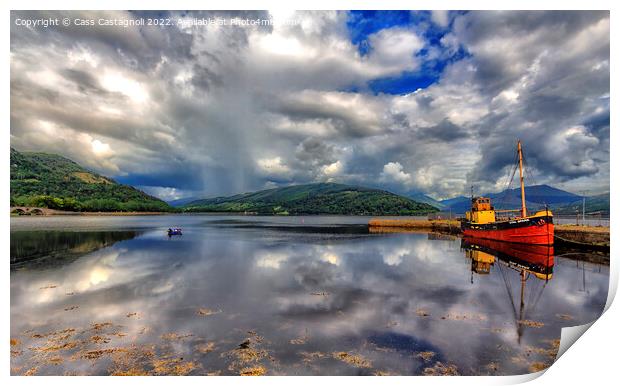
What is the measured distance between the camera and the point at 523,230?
32906mm

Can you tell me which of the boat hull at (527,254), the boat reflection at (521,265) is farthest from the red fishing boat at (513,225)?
the boat reflection at (521,265)

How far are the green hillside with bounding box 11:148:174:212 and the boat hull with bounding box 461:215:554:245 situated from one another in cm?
13434

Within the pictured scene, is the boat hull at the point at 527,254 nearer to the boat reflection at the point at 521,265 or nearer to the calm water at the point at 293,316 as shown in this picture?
the boat reflection at the point at 521,265

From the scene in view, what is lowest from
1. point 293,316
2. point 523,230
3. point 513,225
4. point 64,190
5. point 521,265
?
point 521,265

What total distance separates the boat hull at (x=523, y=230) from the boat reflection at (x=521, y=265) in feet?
2.24

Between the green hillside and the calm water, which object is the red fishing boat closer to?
the calm water

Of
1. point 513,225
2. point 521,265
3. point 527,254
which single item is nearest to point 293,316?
point 521,265

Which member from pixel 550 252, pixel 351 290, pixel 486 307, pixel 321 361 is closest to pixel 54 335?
pixel 321 361

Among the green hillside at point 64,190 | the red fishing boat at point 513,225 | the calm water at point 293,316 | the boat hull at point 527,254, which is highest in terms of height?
the green hillside at point 64,190

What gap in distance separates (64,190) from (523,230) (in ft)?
597

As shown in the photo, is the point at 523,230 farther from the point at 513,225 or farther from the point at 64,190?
the point at 64,190

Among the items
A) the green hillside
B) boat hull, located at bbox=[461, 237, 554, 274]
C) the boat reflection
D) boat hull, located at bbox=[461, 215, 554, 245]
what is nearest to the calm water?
the boat reflection

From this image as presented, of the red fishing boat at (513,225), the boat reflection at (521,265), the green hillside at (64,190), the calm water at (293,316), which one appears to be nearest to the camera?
the calm water at (293,316)

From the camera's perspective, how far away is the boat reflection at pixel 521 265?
13117mm
